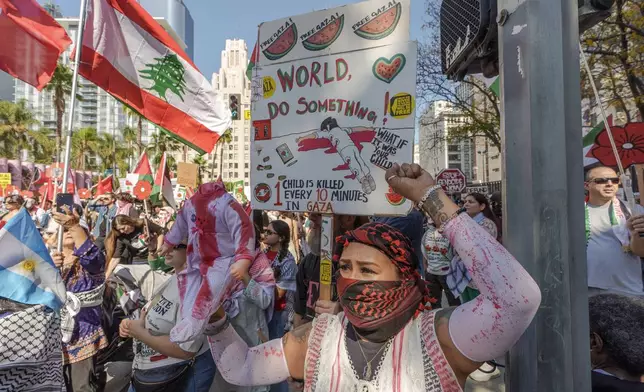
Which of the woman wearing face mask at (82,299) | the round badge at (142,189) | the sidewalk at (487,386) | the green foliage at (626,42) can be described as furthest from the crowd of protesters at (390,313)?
the green foliage at (626,42)

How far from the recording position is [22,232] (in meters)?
2.79

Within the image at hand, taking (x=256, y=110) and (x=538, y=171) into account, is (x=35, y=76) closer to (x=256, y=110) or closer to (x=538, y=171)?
(x=256, y=110)

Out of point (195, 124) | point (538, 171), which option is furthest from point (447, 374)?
point (195, 124)

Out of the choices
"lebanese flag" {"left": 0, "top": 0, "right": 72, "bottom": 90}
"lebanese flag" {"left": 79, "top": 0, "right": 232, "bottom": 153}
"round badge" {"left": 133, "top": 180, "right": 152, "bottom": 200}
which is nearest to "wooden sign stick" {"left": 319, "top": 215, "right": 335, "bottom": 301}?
"lebanese flag" {"left": 79, "top": 0, "right": 232, "bottom": 153}

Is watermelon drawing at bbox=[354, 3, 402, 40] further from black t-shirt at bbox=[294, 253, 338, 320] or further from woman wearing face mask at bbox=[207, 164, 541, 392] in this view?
black t-shirt at bbox=[294, 253, 338, 320]

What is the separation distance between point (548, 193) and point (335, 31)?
4.70ft

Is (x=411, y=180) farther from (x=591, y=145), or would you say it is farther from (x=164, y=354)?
(x=591, y=145)

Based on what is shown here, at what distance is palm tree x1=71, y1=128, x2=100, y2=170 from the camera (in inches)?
2105

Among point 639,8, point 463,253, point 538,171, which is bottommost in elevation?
point 463,253

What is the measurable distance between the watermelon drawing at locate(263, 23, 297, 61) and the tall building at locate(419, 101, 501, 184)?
1714 centimetres

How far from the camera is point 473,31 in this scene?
2.21 m

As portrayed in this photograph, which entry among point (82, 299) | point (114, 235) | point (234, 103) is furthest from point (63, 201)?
point (234, 103)

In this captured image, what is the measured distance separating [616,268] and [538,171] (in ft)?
8.39

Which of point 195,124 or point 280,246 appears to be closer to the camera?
point 280,246
